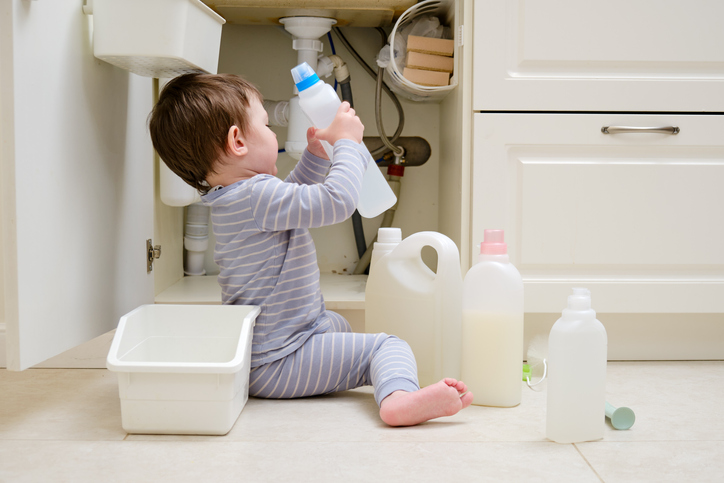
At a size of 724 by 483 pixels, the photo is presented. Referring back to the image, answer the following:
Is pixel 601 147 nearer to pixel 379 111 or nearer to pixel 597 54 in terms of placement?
pixel 597 54

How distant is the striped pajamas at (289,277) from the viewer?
3.34 feet

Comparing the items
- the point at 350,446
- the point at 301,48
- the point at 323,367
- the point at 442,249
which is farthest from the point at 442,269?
the point at 301,48

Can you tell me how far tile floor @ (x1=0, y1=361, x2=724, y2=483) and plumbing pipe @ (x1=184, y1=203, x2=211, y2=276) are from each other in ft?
2.14

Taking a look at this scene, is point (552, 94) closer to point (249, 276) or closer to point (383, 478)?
point (249, 276)

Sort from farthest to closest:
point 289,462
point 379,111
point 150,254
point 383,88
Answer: point 383,88
point 379,111
point 150,254
point 289,462

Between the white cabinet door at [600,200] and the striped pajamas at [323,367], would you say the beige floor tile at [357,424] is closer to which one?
the striped pajamas at [323,367]

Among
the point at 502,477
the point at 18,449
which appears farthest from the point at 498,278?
the point at 18,449

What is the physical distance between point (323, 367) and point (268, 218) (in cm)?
26

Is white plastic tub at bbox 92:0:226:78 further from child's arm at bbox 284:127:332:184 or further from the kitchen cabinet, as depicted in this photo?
the kitchen cabinet

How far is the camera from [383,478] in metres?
0.75

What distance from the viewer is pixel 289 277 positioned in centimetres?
107

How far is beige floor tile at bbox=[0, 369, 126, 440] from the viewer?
36.0 inches

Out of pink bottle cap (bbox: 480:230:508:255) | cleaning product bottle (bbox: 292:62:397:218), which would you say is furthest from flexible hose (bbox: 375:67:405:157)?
pink bottle cap (bbox: 480:230:508:255)

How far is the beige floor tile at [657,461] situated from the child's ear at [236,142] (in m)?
0.68
